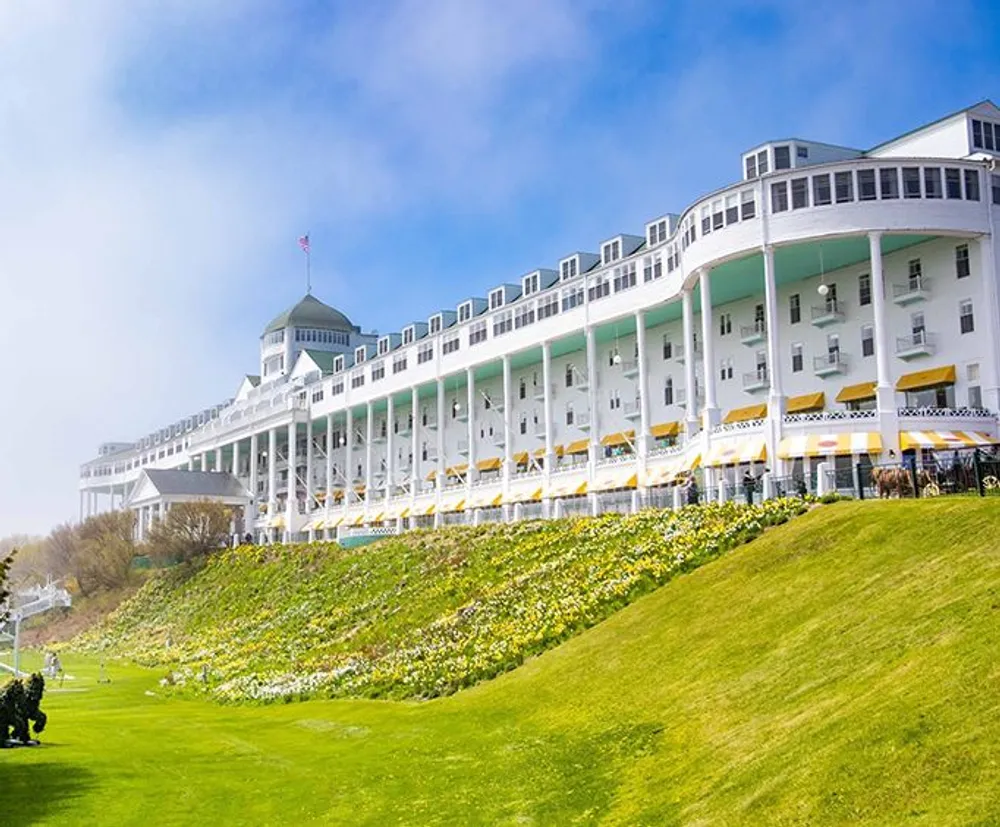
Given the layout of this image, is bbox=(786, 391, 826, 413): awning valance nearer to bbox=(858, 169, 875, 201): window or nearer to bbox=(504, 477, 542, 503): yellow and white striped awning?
bbox=(858, 169, 875, 201): window

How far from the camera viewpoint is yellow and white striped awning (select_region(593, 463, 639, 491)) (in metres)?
55.4

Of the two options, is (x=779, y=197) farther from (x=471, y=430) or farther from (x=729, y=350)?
(x=471, y=430)

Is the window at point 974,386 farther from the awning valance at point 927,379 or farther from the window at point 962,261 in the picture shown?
the window at point 962,261

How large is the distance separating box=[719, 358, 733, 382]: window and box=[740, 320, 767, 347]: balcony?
2.23 meters

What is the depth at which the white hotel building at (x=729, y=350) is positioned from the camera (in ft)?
149

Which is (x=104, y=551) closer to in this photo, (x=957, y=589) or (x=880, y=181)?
(x=880, y=181)

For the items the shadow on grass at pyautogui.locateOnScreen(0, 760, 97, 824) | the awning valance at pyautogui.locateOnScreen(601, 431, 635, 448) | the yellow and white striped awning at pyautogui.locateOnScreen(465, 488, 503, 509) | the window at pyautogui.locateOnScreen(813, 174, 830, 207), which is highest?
the window at pyautogui.locateOnScreen(813, 174, 830, 207)

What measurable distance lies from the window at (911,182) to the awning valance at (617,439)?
23.4 meters

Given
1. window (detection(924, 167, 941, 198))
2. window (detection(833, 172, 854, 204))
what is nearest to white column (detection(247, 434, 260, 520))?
window (detection(833, 172, 854, 204))

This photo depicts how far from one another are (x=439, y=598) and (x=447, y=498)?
31085mm

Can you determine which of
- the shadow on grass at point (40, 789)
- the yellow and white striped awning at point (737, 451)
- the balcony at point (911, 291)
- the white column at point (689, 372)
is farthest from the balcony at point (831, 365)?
the shadow on grass at point (40, 789)

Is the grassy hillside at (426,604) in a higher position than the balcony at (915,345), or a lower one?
lower

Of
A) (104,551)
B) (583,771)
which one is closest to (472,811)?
(583,771)

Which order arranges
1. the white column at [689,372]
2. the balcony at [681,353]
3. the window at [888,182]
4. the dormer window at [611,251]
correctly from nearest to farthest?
the window at [888,182] < the white column at [689,372] < the balcony at [681,353] < the dormer window at [611,251]
